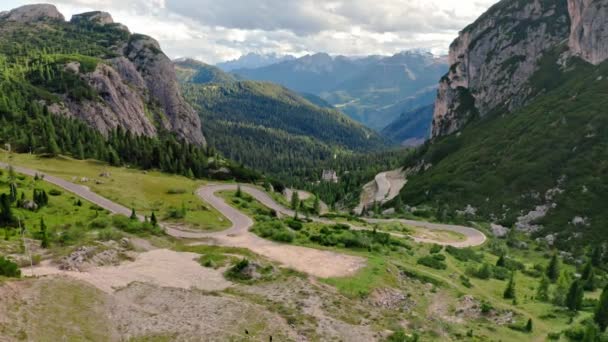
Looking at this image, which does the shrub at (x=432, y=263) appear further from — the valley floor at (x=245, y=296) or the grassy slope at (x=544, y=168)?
the grassy slope at (x=544, y=168)

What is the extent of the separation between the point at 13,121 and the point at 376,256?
14225cm

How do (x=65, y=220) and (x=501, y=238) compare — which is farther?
(x=501, y=238)

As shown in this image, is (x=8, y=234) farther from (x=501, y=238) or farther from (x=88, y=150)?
(x=501, y=238)

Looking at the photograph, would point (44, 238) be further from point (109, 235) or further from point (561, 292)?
point (561, 292)

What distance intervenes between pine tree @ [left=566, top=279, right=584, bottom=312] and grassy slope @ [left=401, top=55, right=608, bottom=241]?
59637 millimetres

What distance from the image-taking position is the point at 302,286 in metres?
55.8

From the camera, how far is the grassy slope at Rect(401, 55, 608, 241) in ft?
408

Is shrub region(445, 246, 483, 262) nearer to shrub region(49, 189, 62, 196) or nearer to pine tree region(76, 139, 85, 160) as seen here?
shrub region(49, 189, 62, 196)

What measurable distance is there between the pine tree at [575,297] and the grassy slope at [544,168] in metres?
59.6

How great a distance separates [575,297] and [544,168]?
98.1m

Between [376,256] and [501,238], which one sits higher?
[376,256]

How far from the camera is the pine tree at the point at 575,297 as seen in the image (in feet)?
194

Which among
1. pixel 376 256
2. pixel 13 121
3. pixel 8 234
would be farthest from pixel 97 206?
pixel 13 121

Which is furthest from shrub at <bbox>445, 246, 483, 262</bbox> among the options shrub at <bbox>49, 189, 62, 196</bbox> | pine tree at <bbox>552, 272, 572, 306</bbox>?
shrub at <bbox>49, 189, 62, 196</bbox>
